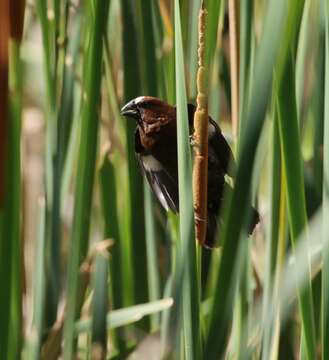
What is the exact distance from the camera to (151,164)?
0.79m

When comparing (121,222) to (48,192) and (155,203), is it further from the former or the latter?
(48,192)

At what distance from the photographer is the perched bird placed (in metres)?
0.75

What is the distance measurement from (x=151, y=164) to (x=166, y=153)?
0.06 ft

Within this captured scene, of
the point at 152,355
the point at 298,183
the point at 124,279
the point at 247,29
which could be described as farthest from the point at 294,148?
the point at 124,279

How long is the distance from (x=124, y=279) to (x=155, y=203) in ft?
0.30

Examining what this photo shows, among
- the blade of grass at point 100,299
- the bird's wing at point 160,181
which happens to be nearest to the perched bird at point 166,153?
the bird's wing at point 160,181

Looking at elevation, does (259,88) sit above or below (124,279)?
above

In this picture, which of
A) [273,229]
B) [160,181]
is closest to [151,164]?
[160,181]

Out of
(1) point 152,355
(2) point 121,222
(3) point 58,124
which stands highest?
(3) point 58,124

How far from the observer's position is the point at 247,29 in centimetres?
72

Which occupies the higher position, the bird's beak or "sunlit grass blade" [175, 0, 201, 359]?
the bird's beak

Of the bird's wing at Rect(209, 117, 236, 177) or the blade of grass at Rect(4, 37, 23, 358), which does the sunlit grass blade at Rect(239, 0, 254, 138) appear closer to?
the bird's wing at Rect(209, 117, 236, 177)

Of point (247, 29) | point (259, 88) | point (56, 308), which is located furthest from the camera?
point (56, 308)

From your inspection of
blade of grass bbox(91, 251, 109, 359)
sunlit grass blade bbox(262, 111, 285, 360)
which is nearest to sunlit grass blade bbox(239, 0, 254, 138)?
sunlit grass blade bbox(262, 111, 285, 360)
